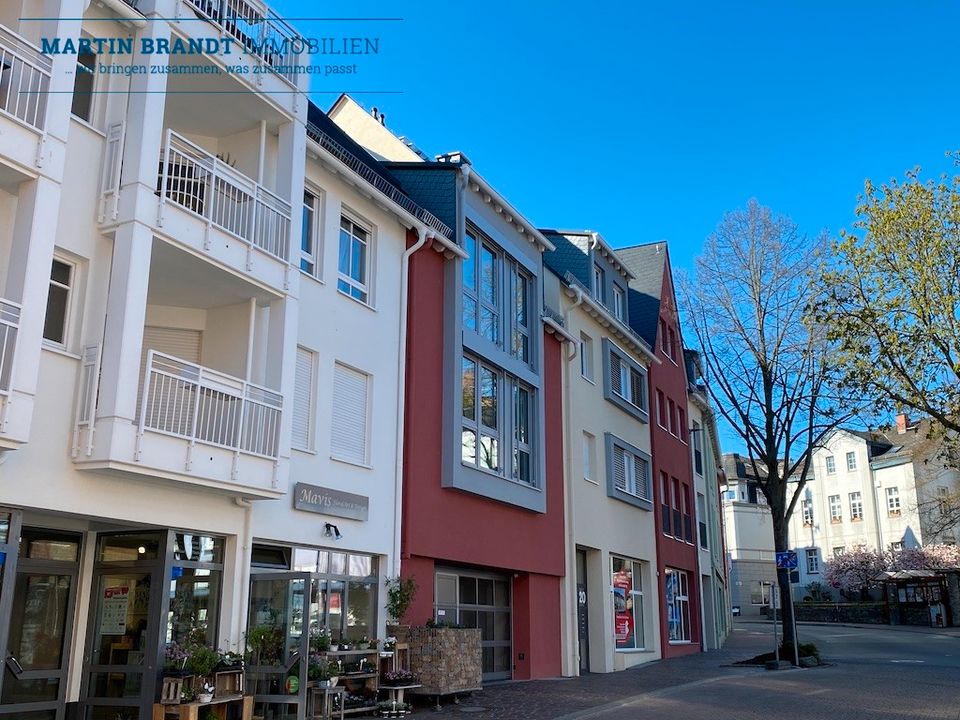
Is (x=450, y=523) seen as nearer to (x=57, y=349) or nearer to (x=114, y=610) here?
(x=114, y=610)

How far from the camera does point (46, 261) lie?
1025cm

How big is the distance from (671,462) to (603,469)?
7.46m

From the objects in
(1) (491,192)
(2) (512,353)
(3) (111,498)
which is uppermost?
(1) (491,192)

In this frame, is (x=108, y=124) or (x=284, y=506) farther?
(x=284, y=506)

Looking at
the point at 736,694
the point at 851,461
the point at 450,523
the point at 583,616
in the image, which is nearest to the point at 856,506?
the point at 851,461

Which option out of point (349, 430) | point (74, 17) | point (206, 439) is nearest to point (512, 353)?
point (349, 430)

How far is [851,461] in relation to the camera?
69.7 m

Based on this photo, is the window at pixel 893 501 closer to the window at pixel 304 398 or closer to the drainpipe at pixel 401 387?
the drainpipe at pixel 401 387

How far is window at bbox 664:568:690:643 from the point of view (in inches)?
1184

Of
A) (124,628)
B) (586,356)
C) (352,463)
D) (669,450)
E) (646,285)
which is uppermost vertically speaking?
(646,285)

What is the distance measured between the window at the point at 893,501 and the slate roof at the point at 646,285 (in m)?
40.4

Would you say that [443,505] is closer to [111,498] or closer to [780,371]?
[111,498]

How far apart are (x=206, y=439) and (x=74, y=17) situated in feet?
16.9

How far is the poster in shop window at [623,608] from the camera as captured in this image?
2539cm
